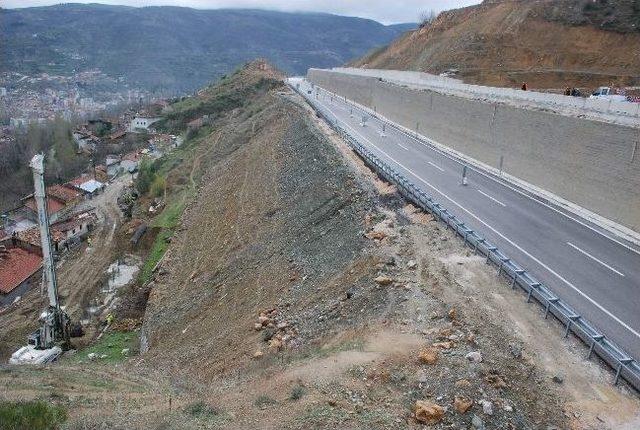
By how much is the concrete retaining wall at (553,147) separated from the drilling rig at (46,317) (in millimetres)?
18817

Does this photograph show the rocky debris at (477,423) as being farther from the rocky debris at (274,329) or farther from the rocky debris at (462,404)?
the rocky debris at (274,329)

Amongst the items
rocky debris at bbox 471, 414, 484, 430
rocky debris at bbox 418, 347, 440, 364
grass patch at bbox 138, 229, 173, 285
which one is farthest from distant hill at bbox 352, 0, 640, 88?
rocky debris at bbox 471, 414, 484, 430

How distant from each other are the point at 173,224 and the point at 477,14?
1890 inches

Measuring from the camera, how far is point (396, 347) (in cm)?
1002

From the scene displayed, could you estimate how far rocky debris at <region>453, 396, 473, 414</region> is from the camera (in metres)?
8.20

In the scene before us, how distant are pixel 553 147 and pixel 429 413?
573 inches

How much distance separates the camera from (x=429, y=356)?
9.39 metres

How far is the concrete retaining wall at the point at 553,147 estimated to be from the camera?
52.3 feet

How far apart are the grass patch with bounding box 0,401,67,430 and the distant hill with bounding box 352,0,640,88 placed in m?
41.5

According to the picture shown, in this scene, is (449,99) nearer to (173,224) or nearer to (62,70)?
(173,224)

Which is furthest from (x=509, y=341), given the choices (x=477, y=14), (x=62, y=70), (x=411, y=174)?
(x=62, y=70)

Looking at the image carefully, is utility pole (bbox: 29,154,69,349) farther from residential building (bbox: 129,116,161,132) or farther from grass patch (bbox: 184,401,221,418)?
residential building (bbox: 129,116,161,132)

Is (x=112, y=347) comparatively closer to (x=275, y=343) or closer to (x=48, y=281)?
(x=48, y=281)

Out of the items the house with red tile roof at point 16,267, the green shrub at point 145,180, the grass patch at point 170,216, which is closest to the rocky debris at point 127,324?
the grass patch at point 170,216
